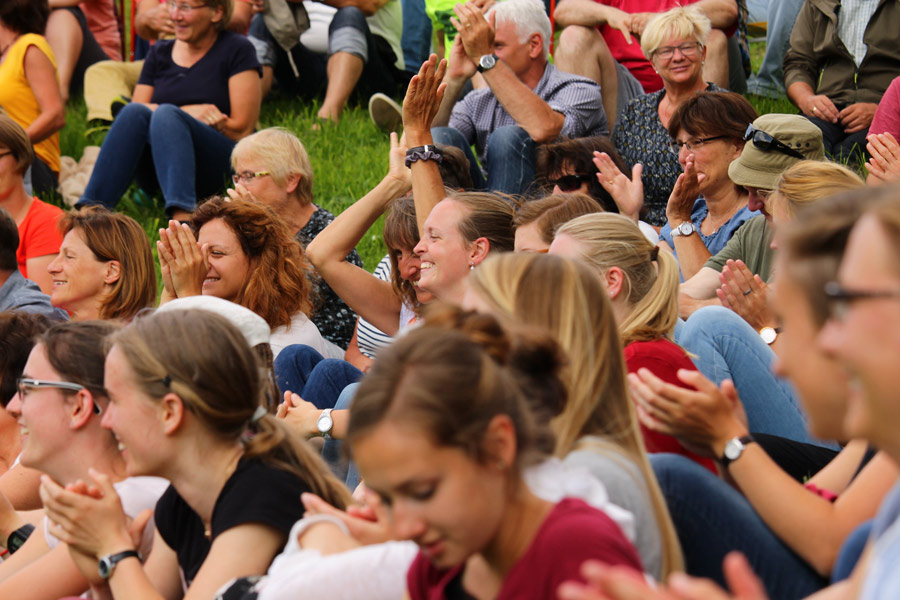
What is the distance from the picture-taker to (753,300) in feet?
12.4

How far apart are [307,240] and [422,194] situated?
1.01 m

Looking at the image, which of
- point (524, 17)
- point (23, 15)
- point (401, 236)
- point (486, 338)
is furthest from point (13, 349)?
point (23, 15)

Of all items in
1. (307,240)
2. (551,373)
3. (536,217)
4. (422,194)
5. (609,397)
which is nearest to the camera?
(551,373)

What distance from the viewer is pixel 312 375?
407 cm

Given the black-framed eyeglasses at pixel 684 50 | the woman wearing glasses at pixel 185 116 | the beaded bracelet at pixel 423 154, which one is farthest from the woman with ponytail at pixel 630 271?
the woman wearing glasses at pixel 185 116

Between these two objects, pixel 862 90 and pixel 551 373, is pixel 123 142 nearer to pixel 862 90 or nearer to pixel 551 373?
pixel 862 90

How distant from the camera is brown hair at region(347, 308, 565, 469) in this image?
171cm

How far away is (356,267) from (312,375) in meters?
0.64

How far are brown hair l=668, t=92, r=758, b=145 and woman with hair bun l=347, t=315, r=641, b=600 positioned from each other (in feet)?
10.4

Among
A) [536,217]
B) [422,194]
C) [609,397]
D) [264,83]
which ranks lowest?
[264,83]

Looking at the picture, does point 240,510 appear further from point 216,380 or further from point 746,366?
point 746,366

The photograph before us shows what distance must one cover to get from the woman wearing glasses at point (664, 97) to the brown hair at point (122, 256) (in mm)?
2393

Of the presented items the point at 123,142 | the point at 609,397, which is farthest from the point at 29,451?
the point at 123,142

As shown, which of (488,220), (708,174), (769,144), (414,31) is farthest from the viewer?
(414,31)
